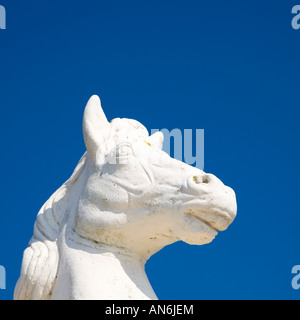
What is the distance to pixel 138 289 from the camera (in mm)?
5266

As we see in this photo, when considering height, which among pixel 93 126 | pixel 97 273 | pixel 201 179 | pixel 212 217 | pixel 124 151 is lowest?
pixel 97 273

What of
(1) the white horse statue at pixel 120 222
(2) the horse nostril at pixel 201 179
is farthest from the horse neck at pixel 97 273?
(2) the horse nostril at pixel 201 179

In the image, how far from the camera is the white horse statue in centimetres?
515

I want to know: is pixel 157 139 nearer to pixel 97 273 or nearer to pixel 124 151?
pixel 124 151

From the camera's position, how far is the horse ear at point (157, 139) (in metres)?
5.73

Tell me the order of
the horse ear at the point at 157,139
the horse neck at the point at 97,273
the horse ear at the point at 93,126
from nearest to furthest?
the horse neck at the point at 97,273 < the horse ear at the point at 93,126 < the horse ear at the point at 157,139

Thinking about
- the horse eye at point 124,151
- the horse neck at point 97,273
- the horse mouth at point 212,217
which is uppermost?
the horse eye at point 124,151

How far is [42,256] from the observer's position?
210 inches

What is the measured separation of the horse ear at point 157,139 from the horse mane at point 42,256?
73cm

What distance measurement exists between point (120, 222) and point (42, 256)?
0.59 m

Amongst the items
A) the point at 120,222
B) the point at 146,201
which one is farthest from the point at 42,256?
the point at 146,201

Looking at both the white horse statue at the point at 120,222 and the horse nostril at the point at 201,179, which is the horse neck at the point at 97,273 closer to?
the white horse statue at the point at 120,222
